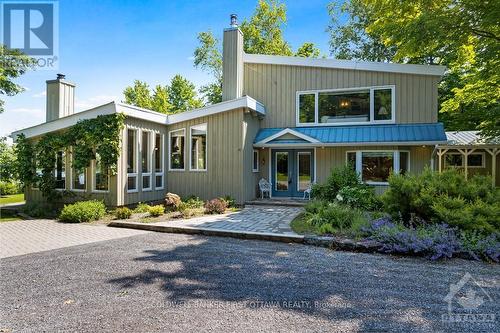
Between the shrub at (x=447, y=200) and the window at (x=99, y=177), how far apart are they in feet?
31.3

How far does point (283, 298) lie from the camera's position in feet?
13.1

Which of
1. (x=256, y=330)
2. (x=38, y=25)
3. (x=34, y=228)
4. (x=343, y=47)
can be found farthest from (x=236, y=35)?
(x=343, y=47)

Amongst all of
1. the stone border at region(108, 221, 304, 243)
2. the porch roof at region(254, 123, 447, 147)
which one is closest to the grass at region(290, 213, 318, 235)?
the stone border at region(108, 221, 304, 243)

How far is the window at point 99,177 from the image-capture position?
11288 millimetres

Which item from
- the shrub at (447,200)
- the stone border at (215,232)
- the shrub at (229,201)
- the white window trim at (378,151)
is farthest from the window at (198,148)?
the shrub at (447,200)

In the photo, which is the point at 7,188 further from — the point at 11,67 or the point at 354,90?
the point at 354,90

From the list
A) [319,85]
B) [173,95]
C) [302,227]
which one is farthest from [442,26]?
[173,95]

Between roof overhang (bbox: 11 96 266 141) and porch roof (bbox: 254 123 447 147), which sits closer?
roof overhang (bbox: 11 96 266 141)

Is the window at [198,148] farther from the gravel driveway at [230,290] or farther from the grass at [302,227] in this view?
the gravel driveway at [230,290]

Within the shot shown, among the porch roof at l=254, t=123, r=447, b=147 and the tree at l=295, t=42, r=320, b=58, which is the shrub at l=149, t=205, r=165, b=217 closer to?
the porch roof at l=254, t=123, r=447, b=147

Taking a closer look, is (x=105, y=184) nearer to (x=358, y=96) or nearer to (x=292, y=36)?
(x=358, y=96)

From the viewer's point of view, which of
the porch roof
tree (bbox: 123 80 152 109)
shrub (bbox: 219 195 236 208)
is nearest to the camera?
the porch roof

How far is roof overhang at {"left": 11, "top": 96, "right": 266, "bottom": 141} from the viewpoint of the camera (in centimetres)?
1103

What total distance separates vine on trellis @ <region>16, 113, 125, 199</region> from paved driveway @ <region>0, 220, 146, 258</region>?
2322mm
